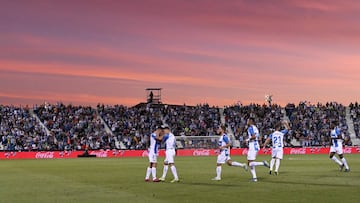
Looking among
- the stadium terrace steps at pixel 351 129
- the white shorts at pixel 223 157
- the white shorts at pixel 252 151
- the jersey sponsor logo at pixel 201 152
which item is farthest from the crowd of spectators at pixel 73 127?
the white shorts at pixel 252 151

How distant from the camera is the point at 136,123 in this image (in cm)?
7294

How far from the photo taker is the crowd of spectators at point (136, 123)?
64.6 m

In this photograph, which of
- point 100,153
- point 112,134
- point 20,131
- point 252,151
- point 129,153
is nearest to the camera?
point 252,151

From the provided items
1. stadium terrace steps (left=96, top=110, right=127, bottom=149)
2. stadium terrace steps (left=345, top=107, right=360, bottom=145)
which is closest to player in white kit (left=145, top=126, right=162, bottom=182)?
stadium terrace steps (left=96, top=110, right=127, bottom=149)

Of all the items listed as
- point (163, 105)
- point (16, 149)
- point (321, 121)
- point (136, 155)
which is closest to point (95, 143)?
point (136, 155)

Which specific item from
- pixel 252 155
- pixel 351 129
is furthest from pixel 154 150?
pixel 351 129

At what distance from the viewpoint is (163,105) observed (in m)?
80.2

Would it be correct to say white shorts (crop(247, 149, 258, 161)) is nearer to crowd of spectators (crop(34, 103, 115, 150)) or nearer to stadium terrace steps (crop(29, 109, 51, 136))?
crowd of spectators (crop(34, 103, 115, 150))

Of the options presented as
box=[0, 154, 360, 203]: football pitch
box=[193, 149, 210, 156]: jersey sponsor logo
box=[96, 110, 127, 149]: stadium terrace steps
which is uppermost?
box=[96, 110, 127, 149]: stadium terrace steps

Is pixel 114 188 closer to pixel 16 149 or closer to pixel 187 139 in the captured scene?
pixel 16 149

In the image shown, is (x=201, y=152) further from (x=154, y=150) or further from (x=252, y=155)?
(x=154, y=150)

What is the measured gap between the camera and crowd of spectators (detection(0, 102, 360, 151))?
6456 centimetres

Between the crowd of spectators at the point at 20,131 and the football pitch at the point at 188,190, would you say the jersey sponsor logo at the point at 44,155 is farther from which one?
the football pitch at the point at 188,190

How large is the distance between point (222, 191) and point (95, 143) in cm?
4740
